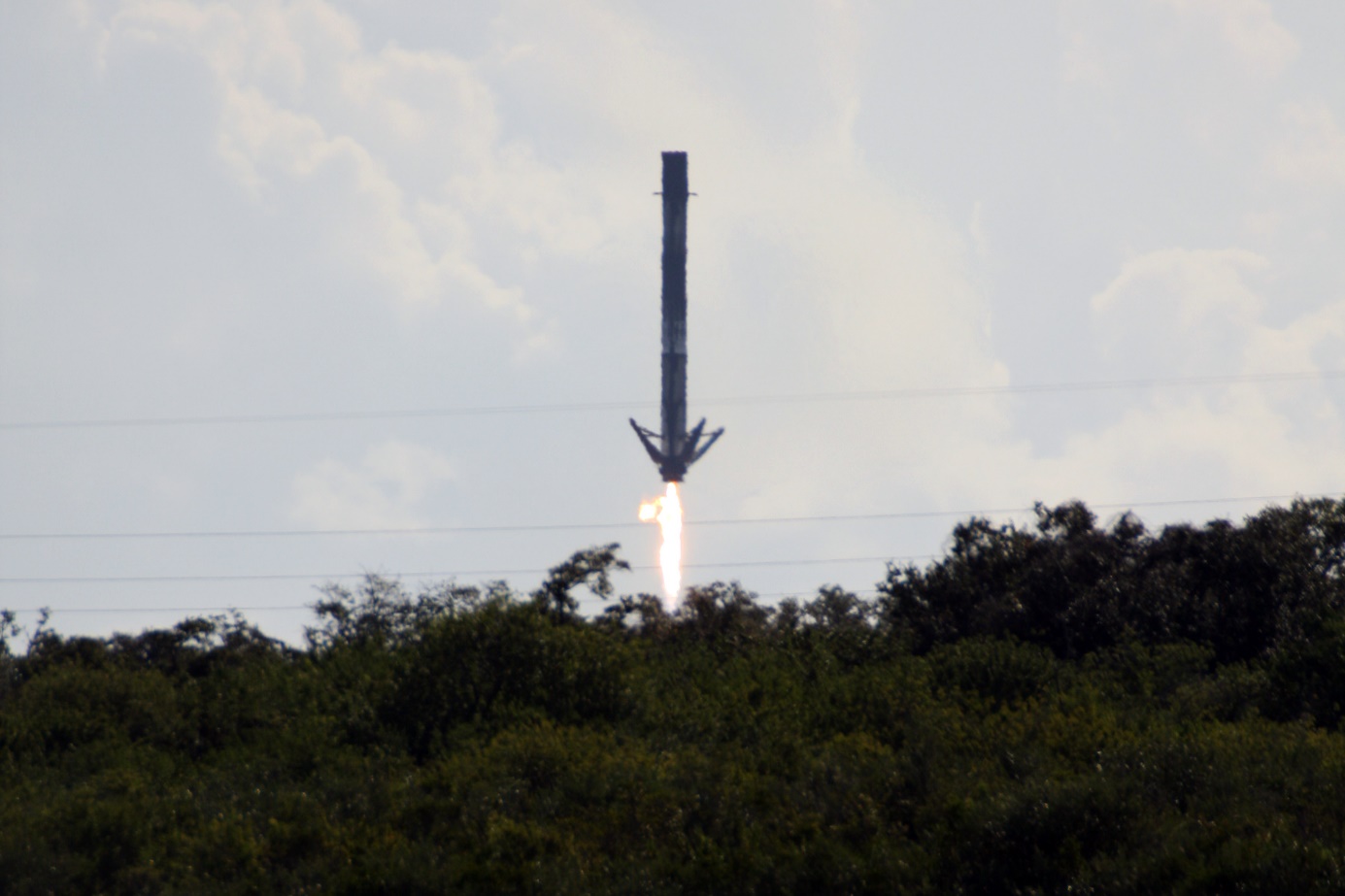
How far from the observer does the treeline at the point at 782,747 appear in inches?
986

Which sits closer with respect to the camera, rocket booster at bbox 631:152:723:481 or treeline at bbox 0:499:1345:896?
treeline at bbox 0:499:1345:896

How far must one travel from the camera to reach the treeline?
2505 cm

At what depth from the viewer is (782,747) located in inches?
1313

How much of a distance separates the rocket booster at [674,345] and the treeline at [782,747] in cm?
812

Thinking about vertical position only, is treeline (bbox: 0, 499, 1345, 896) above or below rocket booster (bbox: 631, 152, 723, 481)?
below

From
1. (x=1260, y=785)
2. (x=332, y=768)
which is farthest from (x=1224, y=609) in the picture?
(x=332, y=768)

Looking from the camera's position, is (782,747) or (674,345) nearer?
(782,747)

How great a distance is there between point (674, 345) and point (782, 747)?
33216mm

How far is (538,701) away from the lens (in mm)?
37344

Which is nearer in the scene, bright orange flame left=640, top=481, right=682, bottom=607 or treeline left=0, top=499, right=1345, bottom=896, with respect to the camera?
treeline left=0, top=499, right=1345, bottom=896

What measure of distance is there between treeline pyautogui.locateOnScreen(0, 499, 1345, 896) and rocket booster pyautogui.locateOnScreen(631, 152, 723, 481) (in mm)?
8115

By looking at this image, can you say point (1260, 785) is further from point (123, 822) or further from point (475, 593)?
point (475, 593)

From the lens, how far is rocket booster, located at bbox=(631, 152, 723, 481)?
62.2 metres

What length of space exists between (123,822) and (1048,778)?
18299 millimetres
